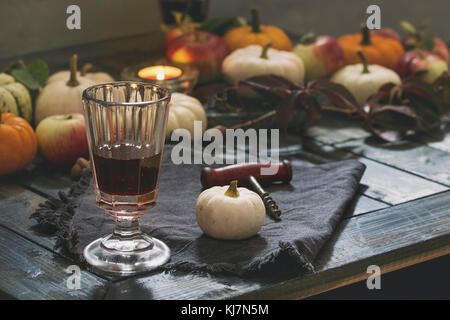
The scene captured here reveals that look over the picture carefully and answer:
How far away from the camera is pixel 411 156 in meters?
1.35

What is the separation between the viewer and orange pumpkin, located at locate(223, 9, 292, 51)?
1.84 meters

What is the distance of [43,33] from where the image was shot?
208 cm

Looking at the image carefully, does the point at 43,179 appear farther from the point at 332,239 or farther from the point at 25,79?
the point at 332,239

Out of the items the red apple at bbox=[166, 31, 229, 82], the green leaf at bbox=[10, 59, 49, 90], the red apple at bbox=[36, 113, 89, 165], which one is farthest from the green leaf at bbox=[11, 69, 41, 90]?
the red apple at bbox=[166, 31, 229, 82]

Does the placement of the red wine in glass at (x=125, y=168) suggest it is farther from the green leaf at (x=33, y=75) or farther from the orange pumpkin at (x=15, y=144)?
the green leaf at (x=33, y=75)

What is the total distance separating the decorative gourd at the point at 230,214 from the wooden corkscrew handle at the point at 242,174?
0.44 ft

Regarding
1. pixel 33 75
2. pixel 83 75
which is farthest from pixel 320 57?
pixel 33 75

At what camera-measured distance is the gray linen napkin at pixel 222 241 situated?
35.7 inches

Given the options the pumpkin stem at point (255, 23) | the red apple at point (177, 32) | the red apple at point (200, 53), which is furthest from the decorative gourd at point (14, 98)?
the pumpkin stem at point (255, 23)

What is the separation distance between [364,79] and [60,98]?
0.66 m

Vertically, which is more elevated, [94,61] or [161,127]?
[161,127]
